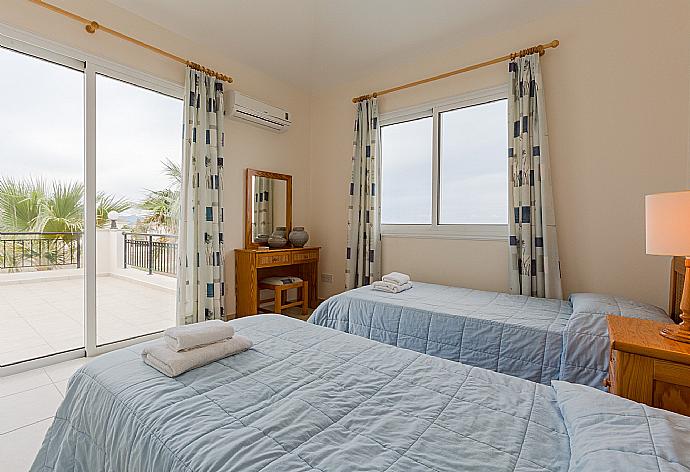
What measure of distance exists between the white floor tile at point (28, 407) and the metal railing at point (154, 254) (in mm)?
1274

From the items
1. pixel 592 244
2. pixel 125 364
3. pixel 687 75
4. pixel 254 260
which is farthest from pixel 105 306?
pixel 687 75

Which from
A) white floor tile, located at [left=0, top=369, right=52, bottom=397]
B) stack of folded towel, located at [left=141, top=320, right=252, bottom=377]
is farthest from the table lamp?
white floor tile, located at [left=0, top=369, right=52, bottom=397]

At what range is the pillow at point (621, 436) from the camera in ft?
2.17

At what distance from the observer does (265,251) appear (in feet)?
11.9

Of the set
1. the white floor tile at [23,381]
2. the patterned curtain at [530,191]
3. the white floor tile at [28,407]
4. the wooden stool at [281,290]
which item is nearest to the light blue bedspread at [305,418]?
the white floor tile at [28,407]

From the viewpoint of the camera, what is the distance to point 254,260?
11.6 feet

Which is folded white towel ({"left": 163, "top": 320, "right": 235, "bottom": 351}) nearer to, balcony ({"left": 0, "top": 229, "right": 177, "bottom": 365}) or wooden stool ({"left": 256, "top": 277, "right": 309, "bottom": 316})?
balcony ({"left": 0, "top": 229, "right": 177, "bottom": 365})

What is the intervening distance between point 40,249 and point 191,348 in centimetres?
220

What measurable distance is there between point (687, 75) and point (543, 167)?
1.01m

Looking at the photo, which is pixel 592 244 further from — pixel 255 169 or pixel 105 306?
pixel 105 306

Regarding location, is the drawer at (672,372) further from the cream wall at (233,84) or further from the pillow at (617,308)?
the cream wall at (233,84)

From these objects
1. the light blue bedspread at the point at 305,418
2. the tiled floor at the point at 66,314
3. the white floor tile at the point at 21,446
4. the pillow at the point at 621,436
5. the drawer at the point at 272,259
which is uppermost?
the drawer at the point at 272,259

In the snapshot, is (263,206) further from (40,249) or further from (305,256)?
(40,249)

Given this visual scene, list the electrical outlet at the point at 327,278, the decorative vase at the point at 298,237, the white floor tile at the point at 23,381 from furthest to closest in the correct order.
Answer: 1. the electrical outlet at the point at 327,278
2. the decorative vase at the point at 298,237
3. the white floor tile at the point at 23,381
